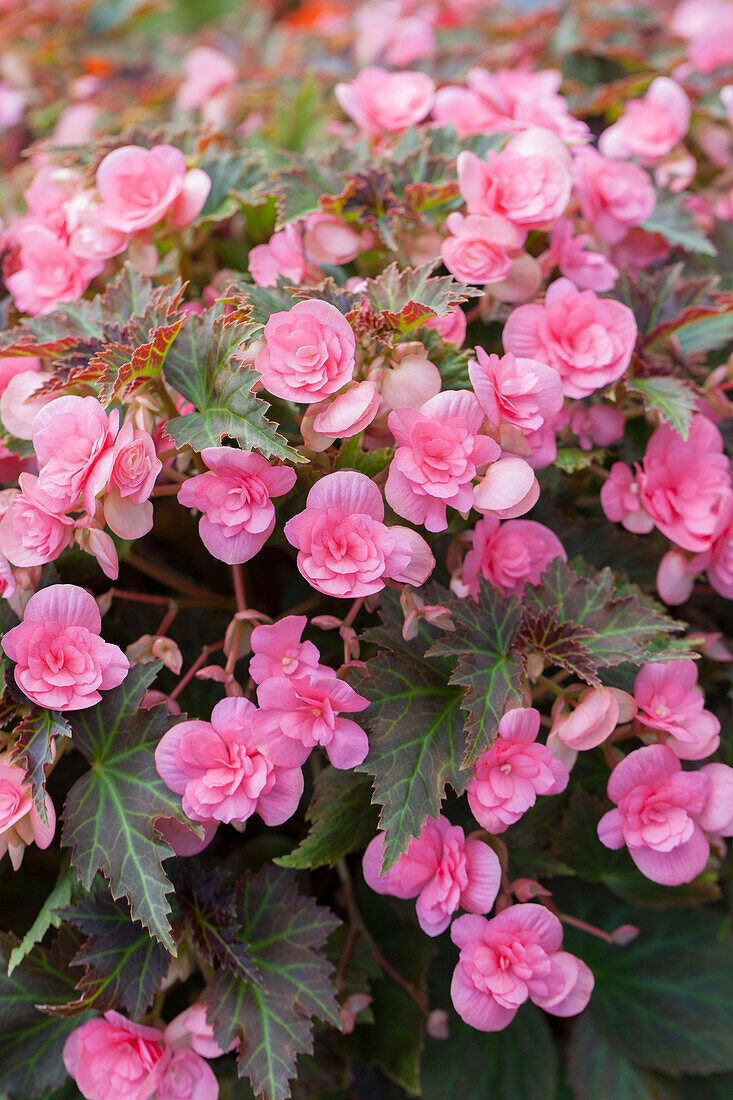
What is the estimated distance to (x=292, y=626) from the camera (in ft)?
2.04

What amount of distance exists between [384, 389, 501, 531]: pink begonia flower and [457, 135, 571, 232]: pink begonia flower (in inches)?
9.0

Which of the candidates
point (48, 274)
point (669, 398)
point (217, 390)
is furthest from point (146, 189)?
point (669, 398)

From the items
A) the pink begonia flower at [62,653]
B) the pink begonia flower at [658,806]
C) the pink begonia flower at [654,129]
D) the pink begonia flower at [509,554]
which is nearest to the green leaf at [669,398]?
the pink begonia flower at [509,554]

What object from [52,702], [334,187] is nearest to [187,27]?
[334,187]

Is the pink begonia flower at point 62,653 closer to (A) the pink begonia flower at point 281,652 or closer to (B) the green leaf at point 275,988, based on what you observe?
(A) the pink begonia flower at point 281,652

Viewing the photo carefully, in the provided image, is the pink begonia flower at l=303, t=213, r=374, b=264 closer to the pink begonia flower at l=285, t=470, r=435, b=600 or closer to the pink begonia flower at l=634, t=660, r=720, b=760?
the pink begonia flower at l=285, t=470, r=435, b=600

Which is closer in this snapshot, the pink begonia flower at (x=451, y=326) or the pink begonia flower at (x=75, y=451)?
the pink begonia flower at (x=75, y=451)

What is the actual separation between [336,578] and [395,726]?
0.43ft

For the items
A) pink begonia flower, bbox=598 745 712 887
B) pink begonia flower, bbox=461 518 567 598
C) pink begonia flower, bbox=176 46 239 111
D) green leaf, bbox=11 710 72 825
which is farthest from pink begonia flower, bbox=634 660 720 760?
pink begonia flower, bbox=176 46 239 111

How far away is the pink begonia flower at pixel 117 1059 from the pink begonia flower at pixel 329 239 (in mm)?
657

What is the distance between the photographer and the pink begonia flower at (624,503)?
756 millimetres

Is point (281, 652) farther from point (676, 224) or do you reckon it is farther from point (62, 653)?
point (676, 224)

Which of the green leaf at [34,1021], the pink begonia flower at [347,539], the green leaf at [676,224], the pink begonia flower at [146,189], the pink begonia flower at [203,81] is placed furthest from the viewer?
the pink begonia flower at [203,81]

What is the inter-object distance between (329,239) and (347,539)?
0.37 m
